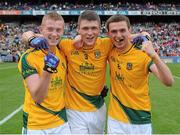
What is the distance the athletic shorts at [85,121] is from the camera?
16.0 ft

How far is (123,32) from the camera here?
15.3 feet

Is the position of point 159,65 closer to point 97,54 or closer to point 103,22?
point 97,54

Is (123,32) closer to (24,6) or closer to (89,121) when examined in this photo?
(89,121)

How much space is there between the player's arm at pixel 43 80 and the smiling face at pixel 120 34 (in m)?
1.20

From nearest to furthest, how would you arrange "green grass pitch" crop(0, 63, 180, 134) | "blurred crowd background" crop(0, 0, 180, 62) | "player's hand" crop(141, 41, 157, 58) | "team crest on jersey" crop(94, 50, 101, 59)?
"player's hand" crop(141, 41, 157, 58) → "team crest on jersey" crop(94, 50, 101, 59) → "green grass pitch" crop(0, 63, 180, 134) → "blurred crowd background" crop(0, 0, 180, 62)

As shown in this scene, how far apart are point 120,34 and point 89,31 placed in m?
0.41

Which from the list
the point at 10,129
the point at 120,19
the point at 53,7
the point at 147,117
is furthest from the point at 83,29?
the point at 53,7

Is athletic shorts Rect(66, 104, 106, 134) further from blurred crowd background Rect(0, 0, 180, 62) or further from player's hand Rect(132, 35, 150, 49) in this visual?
blurred crowd background Rect(0, 0, 180, 62)

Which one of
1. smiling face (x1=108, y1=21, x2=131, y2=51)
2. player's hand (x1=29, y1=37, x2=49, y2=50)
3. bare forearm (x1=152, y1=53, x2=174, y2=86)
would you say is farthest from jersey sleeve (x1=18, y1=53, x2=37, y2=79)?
bare forearm (x1=152, y1=53, x2=174, y2=86)

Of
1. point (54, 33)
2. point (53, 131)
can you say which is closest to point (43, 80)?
point (54, 33)

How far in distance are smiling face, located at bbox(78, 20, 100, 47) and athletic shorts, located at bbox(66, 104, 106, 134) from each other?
92cm

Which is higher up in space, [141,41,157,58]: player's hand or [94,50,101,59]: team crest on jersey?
[141,41,157,58]: player's hand

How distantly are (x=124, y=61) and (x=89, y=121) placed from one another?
0.93 metres

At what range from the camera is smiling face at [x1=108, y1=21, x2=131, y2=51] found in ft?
15.2
